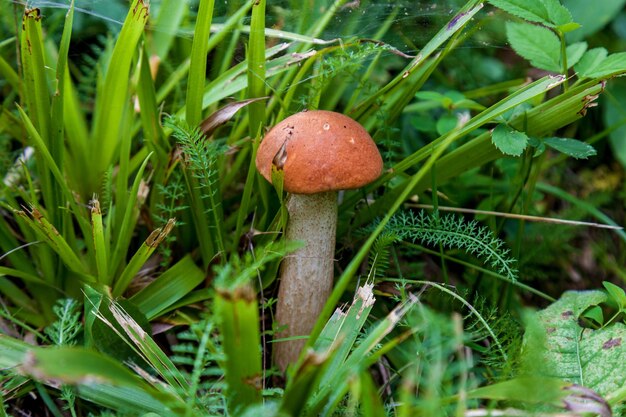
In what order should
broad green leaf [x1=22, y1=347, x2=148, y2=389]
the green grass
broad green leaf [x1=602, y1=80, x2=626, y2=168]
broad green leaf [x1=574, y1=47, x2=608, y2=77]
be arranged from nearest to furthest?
1. broad green leaf [x1=22, y1=347, x2=148, y2=389]
2. the green grass
3. broad green leaf [x1=574, y1=47, x2=608, y2=77]
4. broad green leaf [x1=602, y1=80, x2=626, y2=168]

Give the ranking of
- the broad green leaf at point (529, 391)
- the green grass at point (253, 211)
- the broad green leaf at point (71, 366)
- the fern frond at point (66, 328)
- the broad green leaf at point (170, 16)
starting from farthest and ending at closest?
the broad green leaf at point (170, 16) < the fern frond at point (66, 328) < the green grass at point (253, 211) < the broad green leaf at point (529, 391) < the broad green leaf at point (71, 366)

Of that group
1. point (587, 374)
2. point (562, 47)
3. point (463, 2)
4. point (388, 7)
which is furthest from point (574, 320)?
point (388, 7)

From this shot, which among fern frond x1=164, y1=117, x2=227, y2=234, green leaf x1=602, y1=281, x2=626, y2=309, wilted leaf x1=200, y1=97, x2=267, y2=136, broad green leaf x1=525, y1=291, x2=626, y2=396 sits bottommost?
broad green leaf x1=525, y1=291, x2=626, y2=396

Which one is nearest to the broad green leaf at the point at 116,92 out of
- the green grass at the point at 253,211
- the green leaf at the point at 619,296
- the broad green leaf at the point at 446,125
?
the green grass at the point at 253,211

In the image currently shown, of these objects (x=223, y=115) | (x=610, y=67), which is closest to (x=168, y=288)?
(x=223, y=115)

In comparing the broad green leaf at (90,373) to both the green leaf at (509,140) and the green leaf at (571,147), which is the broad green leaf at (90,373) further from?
the green leaf at (571,147)

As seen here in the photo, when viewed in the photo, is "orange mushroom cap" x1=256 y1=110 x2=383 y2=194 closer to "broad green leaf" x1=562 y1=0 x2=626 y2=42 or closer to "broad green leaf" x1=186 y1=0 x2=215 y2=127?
"broad green leaf" x1=186 y1=0 x2=215 y2=127

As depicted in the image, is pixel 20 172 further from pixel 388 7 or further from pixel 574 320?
pixel 574 320

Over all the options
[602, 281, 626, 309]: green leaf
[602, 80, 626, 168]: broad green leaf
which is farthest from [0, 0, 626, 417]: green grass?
[602, 80, 626, 168]: broad green leaf

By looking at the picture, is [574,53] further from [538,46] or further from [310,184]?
[310,184]
